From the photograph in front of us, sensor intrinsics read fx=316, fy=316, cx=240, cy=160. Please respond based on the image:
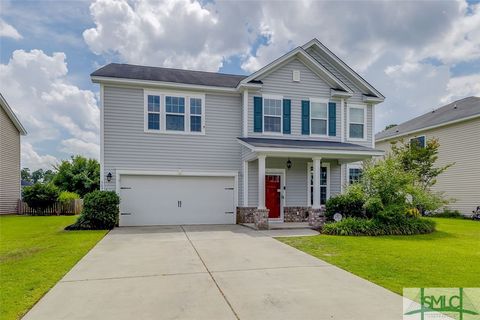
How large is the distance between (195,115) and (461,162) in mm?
15544

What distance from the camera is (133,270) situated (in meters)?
6.00

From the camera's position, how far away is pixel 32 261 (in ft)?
21.5

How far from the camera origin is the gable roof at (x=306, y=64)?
44.1 feet

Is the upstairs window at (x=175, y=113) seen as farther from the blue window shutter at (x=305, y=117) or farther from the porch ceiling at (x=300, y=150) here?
the blue window shutter at (x=305, y=117)

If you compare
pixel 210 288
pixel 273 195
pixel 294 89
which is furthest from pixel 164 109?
pixel 210 288

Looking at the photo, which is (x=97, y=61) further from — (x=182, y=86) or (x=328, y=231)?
(x=328, y=231)

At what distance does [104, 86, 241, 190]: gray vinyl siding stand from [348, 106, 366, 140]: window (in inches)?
213

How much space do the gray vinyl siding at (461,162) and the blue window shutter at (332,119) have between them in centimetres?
891

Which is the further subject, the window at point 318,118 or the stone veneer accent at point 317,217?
the window at point 318,118

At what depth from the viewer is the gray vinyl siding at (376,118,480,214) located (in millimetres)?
17312

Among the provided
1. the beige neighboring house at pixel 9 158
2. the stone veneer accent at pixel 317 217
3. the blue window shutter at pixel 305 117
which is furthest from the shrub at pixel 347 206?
the beige neighboring house at pixel 9 158

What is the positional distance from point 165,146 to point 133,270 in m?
7.69

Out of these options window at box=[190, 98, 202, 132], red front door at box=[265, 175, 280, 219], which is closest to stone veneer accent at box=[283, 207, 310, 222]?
red front door at box=[265, 175, 280, 219]

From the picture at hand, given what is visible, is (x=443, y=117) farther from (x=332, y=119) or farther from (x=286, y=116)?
(x=286, y=116)
